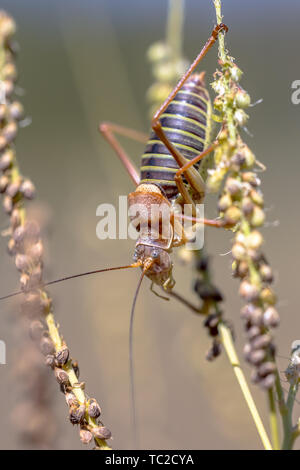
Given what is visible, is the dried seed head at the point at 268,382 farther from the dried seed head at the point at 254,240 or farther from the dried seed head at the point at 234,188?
the dried seed head at the point at 234,188

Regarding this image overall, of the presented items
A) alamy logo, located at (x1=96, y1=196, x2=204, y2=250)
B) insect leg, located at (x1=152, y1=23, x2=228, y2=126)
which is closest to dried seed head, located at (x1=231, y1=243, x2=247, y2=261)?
alamy logo, located at (x1=96, y1=196, x2=204, y2=250)

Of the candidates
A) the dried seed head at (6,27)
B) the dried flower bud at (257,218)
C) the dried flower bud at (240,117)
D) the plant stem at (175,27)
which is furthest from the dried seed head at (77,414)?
the plant stem at (175,27)

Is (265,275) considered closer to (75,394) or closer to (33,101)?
(75,394)

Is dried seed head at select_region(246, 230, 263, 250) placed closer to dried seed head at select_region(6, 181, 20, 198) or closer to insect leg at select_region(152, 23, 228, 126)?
dried seed head at select_region(6, 181, 20, 198)

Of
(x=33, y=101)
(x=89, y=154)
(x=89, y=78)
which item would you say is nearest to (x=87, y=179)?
(x=89, y=154)

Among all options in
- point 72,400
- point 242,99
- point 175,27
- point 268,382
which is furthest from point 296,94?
point 72,400
